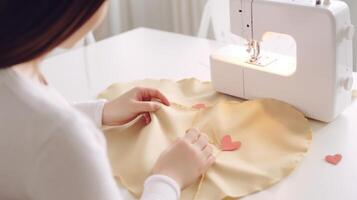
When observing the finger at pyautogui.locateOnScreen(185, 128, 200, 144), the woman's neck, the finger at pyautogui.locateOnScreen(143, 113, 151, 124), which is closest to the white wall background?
the finger at pyautogui.locateOnScreen(143, 113, 151, 124)

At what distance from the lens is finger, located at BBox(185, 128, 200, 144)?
0.94 metres

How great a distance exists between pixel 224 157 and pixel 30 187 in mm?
432

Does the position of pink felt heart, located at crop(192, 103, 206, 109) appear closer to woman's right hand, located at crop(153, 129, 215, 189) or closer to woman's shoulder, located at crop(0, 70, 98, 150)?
woman's right hand, located at crop(153, 129, 215, 189)

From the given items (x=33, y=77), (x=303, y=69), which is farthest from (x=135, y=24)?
(x=33, y=77)

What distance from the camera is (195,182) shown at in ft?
2.88

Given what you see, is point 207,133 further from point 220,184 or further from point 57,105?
point 57,105

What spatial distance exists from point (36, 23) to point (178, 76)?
829 mm

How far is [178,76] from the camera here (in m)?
1.35

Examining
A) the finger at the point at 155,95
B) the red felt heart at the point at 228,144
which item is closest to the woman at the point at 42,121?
the red felt heart at the point at 228,144

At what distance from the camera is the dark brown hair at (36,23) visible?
530 millimetres

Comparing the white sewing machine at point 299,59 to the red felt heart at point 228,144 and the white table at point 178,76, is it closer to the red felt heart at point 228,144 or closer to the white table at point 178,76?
the white table at point 178,76

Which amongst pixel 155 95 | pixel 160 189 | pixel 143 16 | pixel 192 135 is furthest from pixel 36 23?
pixel 143 16

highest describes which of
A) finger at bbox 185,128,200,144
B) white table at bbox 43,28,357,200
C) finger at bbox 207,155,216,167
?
finger at bbox 185,128,200,144

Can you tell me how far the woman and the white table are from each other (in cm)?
35
